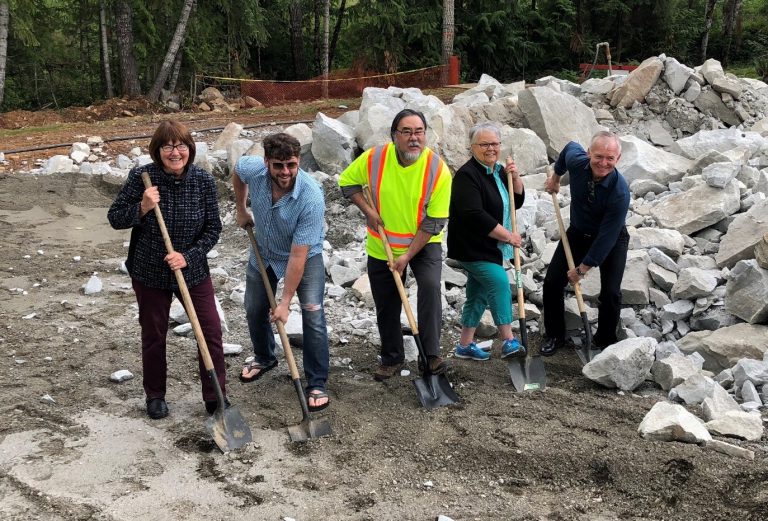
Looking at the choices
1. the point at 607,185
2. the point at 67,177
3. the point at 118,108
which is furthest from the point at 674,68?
the point at 118,108

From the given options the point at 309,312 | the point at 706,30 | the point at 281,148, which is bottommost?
the point at 309,312

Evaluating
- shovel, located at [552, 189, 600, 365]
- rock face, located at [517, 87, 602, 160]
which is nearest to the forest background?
rock face, located at [517, 87, 602, 160]

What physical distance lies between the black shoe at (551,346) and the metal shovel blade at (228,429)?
2635 millimetres

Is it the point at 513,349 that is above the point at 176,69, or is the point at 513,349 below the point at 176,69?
below

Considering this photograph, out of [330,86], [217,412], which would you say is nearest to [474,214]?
[217,412]

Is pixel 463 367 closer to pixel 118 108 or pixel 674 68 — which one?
pixel 674 68

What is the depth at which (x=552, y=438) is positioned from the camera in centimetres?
470

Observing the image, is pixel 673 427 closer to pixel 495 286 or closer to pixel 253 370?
pixel 495 286

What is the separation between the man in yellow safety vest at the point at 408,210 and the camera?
5.02 m

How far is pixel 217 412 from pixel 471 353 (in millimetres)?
2230

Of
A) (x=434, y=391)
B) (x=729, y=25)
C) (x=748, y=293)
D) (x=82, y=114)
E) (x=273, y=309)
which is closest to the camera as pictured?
(x=273, y=309)

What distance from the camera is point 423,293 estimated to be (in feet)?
17.2

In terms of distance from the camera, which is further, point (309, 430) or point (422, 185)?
point (422, 185)

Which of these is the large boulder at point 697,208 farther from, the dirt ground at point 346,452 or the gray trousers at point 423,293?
the gray trousers at point 423,293
